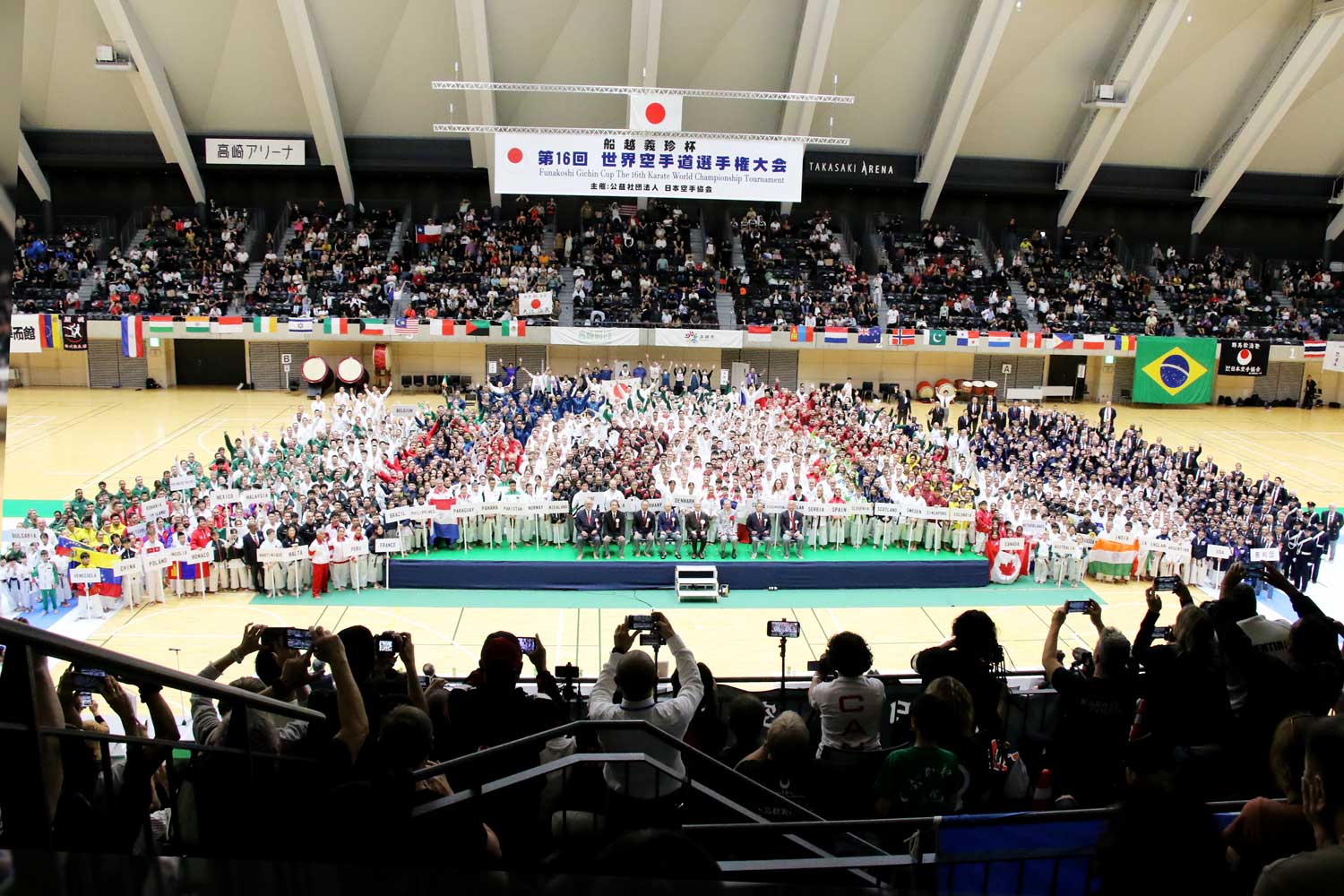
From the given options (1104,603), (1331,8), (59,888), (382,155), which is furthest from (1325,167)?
(59,888)

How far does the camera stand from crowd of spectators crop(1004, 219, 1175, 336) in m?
37.2

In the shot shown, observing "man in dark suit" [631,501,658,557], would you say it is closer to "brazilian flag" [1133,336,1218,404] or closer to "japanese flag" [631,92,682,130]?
"japanese flag" [631,92,682,130]

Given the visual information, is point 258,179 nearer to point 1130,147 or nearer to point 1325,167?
point 1130,147

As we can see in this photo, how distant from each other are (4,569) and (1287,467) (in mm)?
30357

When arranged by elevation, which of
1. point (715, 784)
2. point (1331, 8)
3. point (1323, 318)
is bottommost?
point (715, 784)

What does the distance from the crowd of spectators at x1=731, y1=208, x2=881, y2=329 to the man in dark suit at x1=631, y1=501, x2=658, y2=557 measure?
1933 cm

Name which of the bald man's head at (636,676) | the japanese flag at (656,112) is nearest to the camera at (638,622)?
the bald man's head at (636,676)

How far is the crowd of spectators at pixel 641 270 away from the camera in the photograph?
35.8 metres

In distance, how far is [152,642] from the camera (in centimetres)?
1374

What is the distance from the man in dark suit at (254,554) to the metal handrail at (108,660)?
1372 centimetres

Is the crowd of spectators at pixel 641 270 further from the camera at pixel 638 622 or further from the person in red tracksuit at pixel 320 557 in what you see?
the camera at pixel 638 622

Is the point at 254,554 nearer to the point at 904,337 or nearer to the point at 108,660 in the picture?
the point at 108,660

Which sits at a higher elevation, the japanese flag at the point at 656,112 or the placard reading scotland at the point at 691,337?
the japanese flag at the point at 656,112

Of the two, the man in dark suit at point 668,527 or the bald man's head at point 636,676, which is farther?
the man in dark suit at point 668,527
